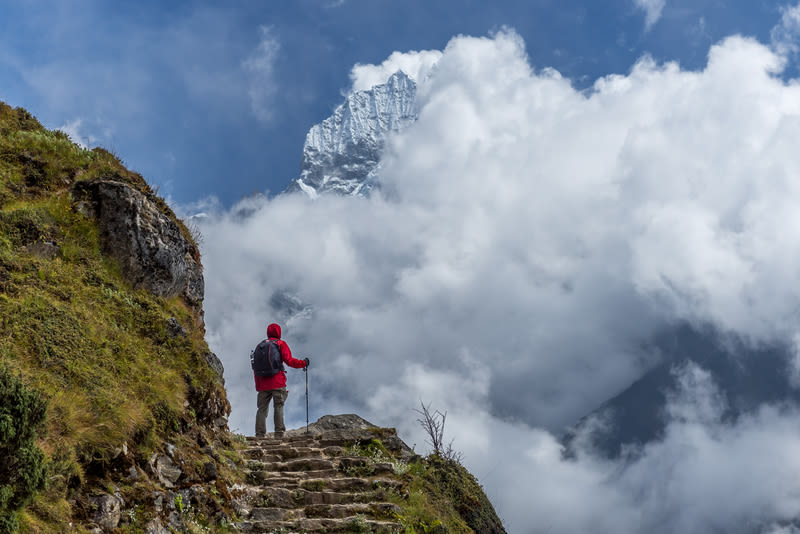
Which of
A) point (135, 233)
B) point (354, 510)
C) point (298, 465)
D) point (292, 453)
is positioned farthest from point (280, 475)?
point (135, 233)

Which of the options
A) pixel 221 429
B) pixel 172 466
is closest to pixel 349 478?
pixel 221 429

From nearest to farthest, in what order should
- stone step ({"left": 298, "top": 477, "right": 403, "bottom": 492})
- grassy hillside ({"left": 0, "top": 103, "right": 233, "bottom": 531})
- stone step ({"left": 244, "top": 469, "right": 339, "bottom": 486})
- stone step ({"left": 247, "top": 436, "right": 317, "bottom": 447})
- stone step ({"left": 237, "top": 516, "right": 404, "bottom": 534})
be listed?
grassy hillside ({"left": 0, "top": 103, "right": 233, "bottom": 531})
stone step ({"left": 237, "top": 516, "right": 404, "bottom": 534})
stone step ({"left": 298, "top": 477, "right": 403, "bottom": 492})
stone step ({"left": 244, "top": 469, "right": 339, "bottom": 486})
stone step ({"left": 247, "top": 436, "right": 317, "bottom": 447})

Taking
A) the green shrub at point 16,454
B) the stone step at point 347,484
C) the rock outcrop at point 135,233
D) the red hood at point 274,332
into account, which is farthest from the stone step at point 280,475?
the green shrub at point 16,454

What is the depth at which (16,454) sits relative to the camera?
5836 mm

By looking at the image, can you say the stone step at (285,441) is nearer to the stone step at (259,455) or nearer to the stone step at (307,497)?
the stone step at (259,455)

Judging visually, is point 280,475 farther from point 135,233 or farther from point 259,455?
point 135,233

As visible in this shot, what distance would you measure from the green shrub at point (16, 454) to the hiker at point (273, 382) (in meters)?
9.50

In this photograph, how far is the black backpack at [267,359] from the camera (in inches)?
611

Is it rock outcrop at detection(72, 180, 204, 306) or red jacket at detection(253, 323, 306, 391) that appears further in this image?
red jacket at detection(253, 323, 306, 391)

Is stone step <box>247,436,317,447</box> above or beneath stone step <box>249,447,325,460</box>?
above

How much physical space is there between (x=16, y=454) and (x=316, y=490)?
6.23 m

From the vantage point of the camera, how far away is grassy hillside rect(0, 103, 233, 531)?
721 centimetres

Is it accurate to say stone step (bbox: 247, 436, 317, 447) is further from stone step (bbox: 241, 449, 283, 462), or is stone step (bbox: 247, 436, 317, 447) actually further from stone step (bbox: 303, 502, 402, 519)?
stone step (bbox: 303, 502, 402, 519)

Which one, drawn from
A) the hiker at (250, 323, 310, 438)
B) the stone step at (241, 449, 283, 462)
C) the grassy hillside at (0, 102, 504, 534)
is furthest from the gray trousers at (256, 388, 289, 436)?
the stone step at (241, 449, 283, 462)
